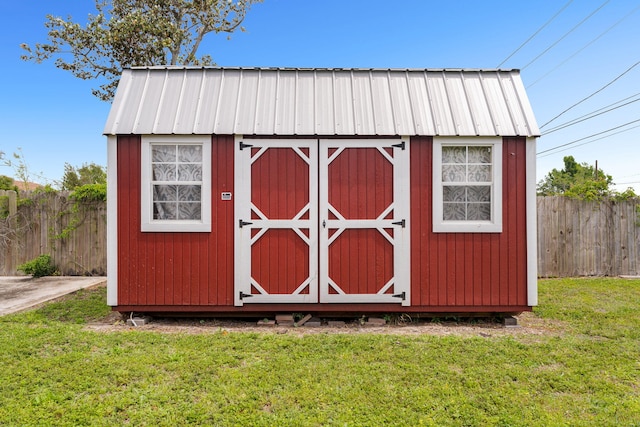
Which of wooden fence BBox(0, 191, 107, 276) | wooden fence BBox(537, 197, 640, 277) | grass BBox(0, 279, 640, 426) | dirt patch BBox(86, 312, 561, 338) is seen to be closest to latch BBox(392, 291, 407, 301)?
dirt patch BBox(86, 312, 561, 338)

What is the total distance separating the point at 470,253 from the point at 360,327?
1.77 meters

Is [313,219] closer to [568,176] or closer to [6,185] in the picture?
[6,185]

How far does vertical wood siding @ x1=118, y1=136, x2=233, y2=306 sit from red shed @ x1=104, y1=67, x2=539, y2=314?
1 centimetres

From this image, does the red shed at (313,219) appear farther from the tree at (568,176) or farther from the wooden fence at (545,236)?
the tree at (568,176)

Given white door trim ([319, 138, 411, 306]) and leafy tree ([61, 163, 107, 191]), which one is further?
leafy tree ([61, 163, 107, 191])

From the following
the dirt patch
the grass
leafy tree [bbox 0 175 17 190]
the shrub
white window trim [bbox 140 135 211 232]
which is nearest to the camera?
the grass

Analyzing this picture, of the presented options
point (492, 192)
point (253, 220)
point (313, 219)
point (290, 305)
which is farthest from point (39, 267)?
point (492, 192)

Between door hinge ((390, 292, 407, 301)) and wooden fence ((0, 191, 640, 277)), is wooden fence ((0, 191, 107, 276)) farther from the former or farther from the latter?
door hinge ((390, 292, 407, 301))

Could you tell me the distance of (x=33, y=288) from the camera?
20.4ft

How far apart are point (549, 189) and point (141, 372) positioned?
4102 centimetres

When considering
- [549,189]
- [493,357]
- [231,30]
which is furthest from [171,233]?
[549,189]

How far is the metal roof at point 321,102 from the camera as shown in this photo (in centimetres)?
434

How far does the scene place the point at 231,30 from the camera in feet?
31.4

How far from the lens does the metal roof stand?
14.2ft
